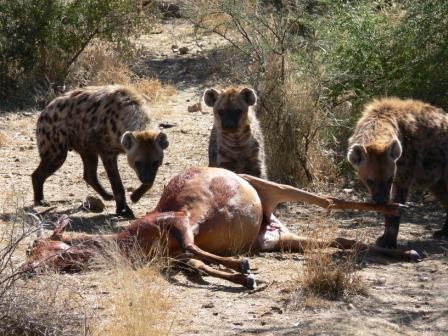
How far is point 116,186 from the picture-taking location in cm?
902

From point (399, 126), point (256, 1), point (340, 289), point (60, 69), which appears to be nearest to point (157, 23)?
point (60, 69)

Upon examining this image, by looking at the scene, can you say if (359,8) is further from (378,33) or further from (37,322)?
(37,322)

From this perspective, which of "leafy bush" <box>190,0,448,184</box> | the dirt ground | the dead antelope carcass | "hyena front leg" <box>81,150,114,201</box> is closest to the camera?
the dirt ground

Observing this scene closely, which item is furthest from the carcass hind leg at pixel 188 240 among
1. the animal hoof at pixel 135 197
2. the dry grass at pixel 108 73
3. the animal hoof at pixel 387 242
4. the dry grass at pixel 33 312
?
the dry grass at pixel 108 73

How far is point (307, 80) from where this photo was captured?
10.0 meters

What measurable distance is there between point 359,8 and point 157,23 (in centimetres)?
722

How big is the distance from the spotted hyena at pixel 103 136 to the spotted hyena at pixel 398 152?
75.9 inches

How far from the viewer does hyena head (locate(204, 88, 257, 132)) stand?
913cm

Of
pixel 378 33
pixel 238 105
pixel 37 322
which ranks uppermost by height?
pixel 378 33

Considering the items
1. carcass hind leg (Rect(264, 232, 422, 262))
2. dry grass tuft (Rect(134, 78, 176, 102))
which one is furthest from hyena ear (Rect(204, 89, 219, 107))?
dry grass tuft (Rect(134, 78, 176, 102))

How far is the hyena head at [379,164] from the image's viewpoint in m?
7.18

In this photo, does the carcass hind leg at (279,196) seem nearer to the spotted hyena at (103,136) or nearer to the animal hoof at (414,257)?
the animal hoof at (414,257)

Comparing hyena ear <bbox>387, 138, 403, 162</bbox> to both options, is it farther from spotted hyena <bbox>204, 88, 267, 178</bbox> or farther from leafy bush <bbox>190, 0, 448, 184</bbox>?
leafy bush <bbox>190, 0, 448, 184</bbox>

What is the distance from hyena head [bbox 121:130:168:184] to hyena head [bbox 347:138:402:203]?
2.05 m
